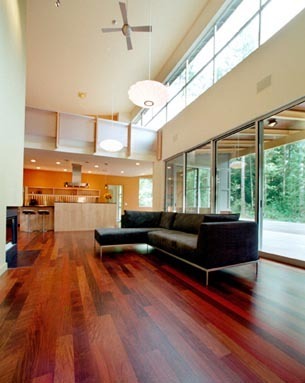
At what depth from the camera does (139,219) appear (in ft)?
16.6

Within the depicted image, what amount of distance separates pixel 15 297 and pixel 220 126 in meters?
4.82

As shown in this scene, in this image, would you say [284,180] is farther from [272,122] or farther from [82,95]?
[82,95]

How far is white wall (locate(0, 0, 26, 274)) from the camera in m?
2.92

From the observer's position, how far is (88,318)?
1.81 metres

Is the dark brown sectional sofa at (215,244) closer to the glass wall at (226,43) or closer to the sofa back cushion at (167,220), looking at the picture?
the sofa back cushion at (167,220)

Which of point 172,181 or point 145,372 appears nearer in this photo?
point 145,372

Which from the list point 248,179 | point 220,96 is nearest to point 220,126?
point 220,96

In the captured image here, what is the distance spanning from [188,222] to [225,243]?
1.55m

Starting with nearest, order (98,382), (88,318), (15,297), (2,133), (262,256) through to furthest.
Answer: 1. (98,382)
2. (88,318)
3. (15,297)
4. (2,133)
5. (262,256)

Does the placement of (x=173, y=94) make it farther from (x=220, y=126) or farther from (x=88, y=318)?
(x=88, y=318)

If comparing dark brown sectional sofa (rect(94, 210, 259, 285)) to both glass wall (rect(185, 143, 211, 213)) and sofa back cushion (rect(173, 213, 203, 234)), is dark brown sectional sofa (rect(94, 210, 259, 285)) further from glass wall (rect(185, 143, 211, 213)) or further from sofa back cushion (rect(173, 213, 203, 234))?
glass wall (rect(185, 143, 211, 213))

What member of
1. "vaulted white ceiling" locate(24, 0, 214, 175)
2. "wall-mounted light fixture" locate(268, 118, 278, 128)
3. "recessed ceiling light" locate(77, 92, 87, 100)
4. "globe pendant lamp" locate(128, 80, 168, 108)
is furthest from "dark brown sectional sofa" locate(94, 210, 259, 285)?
"recessed ceiling light" locate(77, 92, 87, 100)

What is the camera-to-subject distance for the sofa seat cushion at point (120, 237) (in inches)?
155

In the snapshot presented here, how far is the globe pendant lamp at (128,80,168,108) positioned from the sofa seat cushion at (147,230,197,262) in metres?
2.59
